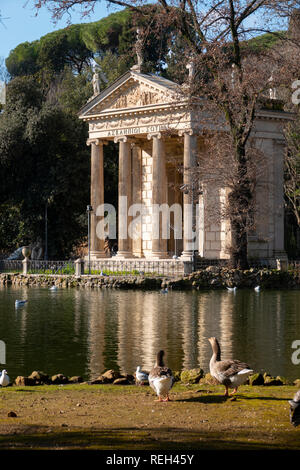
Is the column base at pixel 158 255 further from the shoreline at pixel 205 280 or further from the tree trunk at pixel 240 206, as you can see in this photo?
the tree trunk at pixel 240 206

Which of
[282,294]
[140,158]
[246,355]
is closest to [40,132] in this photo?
[140,158]

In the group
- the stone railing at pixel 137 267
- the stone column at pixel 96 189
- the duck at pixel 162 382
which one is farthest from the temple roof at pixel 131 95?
the duck at pixel 162 382

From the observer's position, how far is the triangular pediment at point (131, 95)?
4306cm

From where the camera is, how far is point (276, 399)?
9.95 meters

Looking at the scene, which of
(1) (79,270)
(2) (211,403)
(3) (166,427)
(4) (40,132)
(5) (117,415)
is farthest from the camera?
(4) (40,132)

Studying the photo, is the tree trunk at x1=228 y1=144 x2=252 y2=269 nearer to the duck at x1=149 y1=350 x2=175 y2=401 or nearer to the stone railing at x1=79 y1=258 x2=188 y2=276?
the stone railing at x1=79 y1=258 x2=188 y2=276

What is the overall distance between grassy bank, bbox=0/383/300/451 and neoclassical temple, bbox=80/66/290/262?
97.4ft

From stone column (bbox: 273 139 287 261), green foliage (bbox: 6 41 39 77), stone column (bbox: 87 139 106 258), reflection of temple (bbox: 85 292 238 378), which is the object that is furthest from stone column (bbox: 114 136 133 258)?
green foliage (bbox: 6 41 39 77)

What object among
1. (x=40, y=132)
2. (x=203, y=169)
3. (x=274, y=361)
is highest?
(x=40, y=132)

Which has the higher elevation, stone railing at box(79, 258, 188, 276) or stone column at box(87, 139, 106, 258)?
stone column at box(87, 139, 106, 258)

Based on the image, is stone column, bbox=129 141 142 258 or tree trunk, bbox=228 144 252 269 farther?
stone column, bbox=129 141 142 258

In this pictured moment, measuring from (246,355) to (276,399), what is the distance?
5731 millimetres

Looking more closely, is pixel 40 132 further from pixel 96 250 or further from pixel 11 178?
pixel 96 250

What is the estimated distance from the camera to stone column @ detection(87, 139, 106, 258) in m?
46.6
